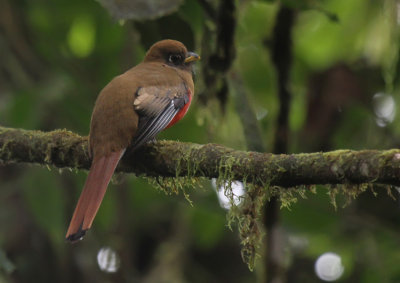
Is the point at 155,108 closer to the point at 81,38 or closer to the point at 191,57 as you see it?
the point at 191,57

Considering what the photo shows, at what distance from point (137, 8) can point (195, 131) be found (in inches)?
82.5

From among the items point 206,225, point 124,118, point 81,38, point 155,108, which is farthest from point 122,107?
point 81,38

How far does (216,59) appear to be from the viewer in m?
4.29

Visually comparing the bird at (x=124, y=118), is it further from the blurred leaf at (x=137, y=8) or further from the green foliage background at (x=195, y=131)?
the blurred leaf at (x=137, y=8)

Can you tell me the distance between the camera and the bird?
3340 millimetres

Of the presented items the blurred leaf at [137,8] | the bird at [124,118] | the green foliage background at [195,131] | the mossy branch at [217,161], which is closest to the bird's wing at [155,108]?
the bird at [124,118]

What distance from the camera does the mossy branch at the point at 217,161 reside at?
2547mm

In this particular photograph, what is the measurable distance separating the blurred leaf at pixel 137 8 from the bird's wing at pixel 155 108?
0.54 metres

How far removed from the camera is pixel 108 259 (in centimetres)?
550

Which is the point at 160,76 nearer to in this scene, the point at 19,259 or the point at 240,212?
the point at 240,212

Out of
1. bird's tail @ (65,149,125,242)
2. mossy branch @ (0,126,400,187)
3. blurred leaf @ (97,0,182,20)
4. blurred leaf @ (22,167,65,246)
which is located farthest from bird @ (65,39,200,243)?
blurred leaf @ (22,167,65,246)

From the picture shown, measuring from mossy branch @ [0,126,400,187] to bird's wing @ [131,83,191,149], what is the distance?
12cm

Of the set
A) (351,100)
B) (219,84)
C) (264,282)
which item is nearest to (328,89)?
(351,100)

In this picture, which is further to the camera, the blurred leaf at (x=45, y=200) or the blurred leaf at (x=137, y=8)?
the blurred leaf at (x=45, y=200)
